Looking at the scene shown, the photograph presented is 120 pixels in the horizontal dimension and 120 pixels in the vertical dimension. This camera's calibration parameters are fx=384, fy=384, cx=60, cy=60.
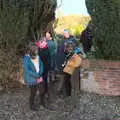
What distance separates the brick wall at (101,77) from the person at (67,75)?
348 mm

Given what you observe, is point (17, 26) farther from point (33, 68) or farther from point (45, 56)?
point (33, 68)

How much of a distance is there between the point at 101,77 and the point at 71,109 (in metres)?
1.07

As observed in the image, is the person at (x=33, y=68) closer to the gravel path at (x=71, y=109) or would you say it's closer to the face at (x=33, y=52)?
the face at (x=33, y=52)

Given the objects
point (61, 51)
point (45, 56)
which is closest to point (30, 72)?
point (45, 56)

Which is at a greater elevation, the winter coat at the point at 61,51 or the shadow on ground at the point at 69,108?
the winter coat at the point at 61,51

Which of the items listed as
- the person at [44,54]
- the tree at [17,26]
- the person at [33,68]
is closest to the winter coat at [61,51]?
the person at [44,54]

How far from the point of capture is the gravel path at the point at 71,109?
7852 mm

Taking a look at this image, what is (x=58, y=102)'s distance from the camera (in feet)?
28.6

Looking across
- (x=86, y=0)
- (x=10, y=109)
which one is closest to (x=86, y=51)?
(x=86, y=0)

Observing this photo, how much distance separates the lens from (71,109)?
8211 millimetres

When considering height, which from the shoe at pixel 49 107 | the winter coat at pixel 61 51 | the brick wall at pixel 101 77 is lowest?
the shoe at pixel 49 107

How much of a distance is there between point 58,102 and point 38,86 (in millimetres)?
723

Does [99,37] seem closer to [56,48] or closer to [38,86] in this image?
[56,48]

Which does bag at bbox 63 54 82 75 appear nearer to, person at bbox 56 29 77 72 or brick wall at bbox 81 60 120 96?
person at bbox 56 29 77 72
